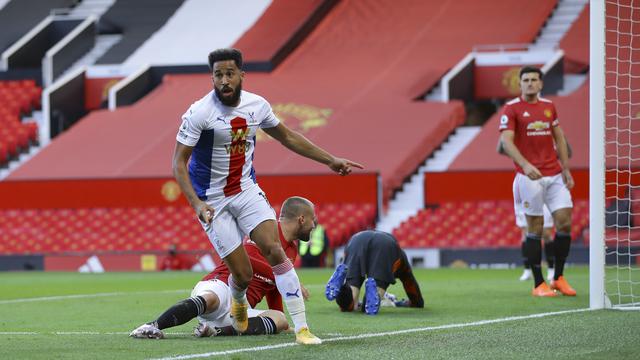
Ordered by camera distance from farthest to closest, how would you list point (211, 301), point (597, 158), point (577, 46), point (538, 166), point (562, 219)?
point (577, 46) → point (538, 166) → point (562, 219) → point (597, 158) → point (211, 301)

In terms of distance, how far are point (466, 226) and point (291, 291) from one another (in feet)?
52.3

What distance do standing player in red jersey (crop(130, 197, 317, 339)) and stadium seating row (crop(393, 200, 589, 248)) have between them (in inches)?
556

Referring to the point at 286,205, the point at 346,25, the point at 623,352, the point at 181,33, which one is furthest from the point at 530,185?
the point at 181,33

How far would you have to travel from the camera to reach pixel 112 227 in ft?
80.5

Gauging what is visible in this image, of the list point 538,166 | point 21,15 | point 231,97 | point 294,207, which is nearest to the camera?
point 231,97

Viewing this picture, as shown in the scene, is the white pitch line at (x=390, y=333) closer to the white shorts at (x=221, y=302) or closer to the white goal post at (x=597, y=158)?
the white goal post at (x=597, y=158)

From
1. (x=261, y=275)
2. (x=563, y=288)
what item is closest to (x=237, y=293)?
(x=261, y=275)

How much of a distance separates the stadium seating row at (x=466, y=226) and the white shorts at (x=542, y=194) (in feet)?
34.4

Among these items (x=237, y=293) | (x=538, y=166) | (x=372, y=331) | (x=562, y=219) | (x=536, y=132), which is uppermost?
(x=536, y=132)

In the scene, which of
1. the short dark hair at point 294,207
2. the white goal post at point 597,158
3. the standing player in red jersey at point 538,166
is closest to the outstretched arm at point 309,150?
the short dark hair at point 294,207

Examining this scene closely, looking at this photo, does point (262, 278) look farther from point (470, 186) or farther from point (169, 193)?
point (169, 193)

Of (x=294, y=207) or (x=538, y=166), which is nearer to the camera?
(x=294, y=207)

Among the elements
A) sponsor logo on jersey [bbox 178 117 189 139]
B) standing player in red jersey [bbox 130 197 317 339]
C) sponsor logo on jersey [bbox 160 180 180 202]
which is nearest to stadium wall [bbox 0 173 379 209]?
sponsor logo on jersey [bbox 160 180 180 202]

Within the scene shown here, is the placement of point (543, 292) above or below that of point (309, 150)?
below
